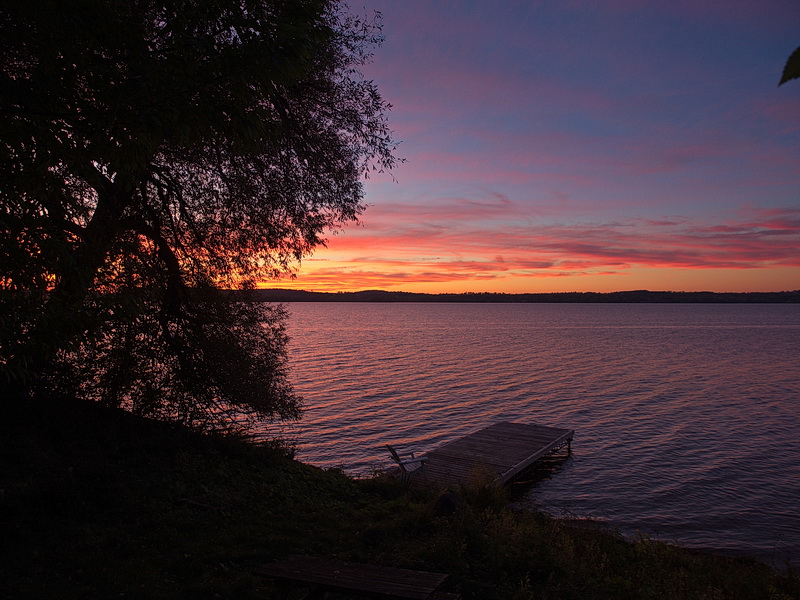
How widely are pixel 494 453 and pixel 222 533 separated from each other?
1667 cm

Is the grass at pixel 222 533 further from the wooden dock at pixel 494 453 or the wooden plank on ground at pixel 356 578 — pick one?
the wooden dock at pixel 494 453

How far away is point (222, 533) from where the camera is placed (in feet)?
32.2

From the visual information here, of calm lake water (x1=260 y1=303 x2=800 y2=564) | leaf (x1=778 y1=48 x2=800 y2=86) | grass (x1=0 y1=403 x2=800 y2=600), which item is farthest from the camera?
calm lake water (x1=260 y1=303 x2=800 y2=564)

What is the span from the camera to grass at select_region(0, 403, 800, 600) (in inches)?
309

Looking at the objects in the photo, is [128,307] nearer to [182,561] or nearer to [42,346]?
[42,346]

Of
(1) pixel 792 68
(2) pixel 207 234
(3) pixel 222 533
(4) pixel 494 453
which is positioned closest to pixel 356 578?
(3) pixel 222 533

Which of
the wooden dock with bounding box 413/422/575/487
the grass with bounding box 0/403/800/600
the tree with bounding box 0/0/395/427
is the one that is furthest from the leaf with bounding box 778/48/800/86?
the wooden dock with bounding box 413/422/575/487

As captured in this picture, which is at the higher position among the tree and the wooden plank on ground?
the tree

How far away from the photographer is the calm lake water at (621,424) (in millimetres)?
19969

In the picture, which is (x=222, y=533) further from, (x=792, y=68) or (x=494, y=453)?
(x=494, y=453)

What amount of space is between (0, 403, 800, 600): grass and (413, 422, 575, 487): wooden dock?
6.04m

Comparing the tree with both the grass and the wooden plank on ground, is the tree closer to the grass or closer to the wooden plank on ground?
the grass

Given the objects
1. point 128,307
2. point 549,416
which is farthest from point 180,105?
point 549,416

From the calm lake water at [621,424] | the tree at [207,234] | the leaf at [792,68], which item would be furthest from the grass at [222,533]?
the leaf at [792,68]
